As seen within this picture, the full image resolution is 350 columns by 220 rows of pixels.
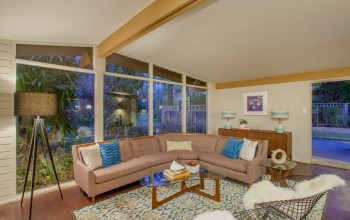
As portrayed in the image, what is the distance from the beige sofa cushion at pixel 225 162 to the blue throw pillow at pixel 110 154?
5.40 feet

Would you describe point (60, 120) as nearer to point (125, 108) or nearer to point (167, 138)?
point (125, 108)

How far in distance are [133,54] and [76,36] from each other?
1360 mm

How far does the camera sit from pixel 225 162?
3279 mm

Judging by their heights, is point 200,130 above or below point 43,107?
below

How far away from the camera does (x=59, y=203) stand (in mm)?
2674

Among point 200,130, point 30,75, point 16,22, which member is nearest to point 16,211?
point 30,75

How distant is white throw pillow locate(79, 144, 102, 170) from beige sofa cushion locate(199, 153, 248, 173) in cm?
194

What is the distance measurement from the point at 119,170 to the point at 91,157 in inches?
20.0

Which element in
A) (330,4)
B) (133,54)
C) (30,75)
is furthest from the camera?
(133,54)

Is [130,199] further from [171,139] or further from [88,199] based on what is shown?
[171,139]

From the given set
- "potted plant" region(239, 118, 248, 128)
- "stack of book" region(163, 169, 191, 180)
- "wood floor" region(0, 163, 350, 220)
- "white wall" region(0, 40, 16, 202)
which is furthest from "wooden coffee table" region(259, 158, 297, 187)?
"white wall" region(0, 40, 16, 202)

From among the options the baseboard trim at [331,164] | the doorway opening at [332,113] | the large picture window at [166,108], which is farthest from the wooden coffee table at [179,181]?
the doorway opening at [332,113]

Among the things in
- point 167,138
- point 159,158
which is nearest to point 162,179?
Result: point 159,158

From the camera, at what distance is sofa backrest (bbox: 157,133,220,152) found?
4201 millimetres
